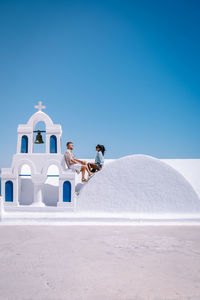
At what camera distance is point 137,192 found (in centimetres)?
801

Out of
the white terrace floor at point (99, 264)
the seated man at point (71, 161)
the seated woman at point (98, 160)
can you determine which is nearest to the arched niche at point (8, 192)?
the white terrace floor at point (99, 264)

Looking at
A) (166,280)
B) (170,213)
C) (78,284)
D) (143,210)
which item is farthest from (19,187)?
(166,280)

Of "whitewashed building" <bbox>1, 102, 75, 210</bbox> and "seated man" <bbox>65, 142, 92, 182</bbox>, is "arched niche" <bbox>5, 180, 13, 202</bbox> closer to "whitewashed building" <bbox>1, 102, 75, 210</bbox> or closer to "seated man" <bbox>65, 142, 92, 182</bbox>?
"whitewashed building" <bbox>1, 102, 75, 210</bbox>

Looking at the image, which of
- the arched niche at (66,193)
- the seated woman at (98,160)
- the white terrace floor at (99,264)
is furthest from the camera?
the seated woman at (98,160)

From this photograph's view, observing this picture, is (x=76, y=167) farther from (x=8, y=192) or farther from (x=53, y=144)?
(x=8, y=192)

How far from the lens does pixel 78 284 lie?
3.34 metres

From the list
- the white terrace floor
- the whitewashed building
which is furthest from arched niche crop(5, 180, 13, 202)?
the white terrace floor

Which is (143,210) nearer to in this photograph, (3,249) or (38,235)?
(38,235)

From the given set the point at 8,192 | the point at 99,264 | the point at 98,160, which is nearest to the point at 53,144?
the point at 98,160

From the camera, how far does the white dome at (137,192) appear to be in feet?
25.9

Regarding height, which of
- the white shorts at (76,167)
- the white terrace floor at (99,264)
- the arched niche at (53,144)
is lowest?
the white terrace floor at (99,264)

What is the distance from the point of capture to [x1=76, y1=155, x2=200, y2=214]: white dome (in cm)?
790

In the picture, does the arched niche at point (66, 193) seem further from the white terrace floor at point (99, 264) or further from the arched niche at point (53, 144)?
the white terrace floor at point (99, 264)

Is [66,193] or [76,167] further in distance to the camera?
[76,167]
